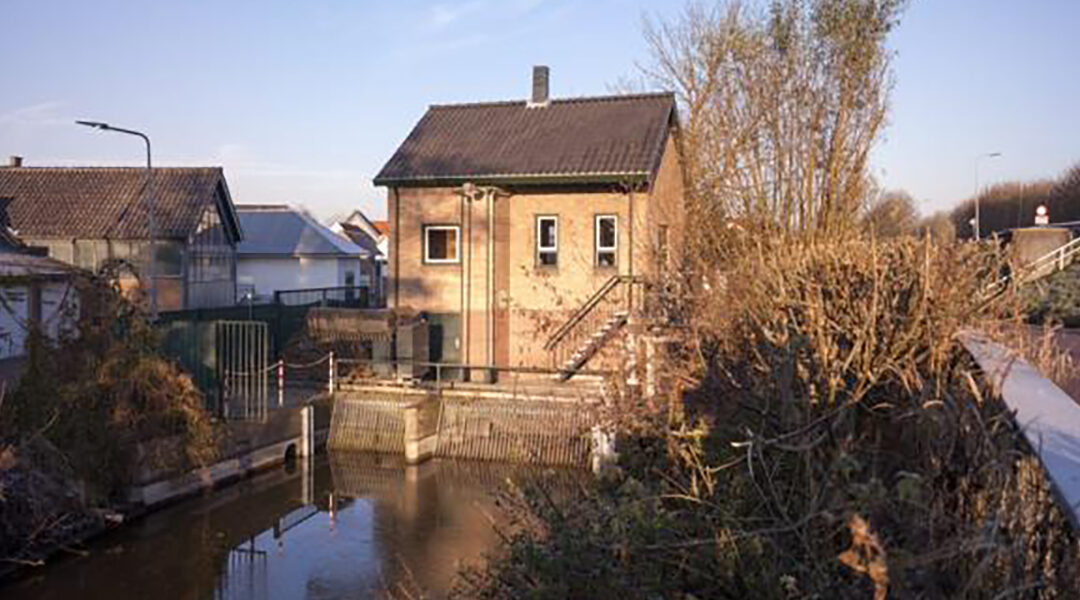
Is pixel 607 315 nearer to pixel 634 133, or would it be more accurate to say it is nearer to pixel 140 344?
pixel 634 133

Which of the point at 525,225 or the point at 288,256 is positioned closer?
the point at 525,225

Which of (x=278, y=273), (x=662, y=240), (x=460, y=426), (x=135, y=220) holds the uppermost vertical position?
(x=135, y=220)

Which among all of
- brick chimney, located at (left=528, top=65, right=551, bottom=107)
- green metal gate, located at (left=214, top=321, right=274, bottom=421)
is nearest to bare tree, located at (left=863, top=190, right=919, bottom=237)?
brick chimney, located at (left=528, top=65, right=551, bottom=107)

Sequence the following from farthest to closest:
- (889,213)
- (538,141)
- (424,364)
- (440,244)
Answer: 1. (538,141)
2. (440,244)
3. (424,364)
4. (889,213)

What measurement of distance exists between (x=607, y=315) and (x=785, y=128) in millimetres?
5728

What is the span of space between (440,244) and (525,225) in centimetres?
216

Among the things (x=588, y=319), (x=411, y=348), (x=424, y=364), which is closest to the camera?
(x=424, y=364)

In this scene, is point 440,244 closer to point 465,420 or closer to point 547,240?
point 547,240

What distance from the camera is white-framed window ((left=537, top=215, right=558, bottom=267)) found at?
72.8 ft

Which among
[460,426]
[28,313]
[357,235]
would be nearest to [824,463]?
[460,426]

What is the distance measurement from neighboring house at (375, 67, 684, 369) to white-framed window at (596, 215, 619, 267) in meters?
0.03

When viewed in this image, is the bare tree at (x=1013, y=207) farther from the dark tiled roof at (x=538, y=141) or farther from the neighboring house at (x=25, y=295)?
the neighboring house at (x=25, y=295)

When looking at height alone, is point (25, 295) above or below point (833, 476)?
above

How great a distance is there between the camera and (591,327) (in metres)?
21.1
